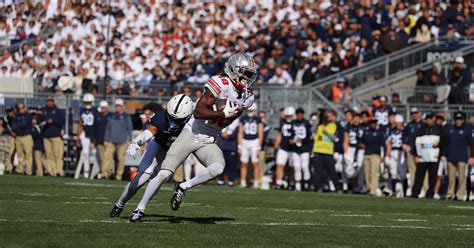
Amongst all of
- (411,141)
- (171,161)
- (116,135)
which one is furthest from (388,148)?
(171,161)

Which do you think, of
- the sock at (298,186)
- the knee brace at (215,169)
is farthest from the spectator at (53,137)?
the knee brace at (215,169)

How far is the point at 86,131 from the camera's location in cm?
2414

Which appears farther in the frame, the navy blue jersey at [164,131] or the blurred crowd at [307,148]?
the blurred crowd at [307,148]

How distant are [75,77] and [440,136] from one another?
33.0 feet

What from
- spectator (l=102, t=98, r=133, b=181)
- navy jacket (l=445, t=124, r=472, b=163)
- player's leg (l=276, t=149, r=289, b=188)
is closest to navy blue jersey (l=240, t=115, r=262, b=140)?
player's leg (l=276, t=149, r=289, b=188)

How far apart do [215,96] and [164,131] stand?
741 mm

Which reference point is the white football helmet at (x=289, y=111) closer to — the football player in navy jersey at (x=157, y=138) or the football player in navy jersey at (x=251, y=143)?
the football player in navy jersey at (x=251, y=143)

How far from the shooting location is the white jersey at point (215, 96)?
1102 cm

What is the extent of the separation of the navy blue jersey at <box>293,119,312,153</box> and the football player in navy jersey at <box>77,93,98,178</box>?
182 inches

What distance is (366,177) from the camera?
72.0 ft

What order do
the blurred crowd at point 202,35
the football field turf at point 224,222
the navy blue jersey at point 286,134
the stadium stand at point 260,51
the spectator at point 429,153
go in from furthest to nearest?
the blurred crowd at point 202,35 < the stadium stand at point 260,51 < the navy blue jersey at point 286,134 < the spectator at point 429,153 < the football field turf at point 224,222

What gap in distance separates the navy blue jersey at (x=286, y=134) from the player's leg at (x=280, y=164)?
11 centimetres

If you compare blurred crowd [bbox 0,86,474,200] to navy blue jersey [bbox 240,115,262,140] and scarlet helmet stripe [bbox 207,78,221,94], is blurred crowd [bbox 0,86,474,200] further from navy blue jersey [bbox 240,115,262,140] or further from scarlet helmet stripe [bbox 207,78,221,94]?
A: scarlet helmet stripe [bbox 207,78,221,94]

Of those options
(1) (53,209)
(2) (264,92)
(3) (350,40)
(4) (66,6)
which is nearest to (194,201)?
(1) (53,209)
